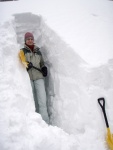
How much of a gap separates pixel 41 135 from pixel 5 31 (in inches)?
80.7

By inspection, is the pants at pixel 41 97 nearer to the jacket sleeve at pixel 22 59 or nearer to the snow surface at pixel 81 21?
the jacket sleeve at pixel 22 59

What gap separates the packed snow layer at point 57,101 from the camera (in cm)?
207

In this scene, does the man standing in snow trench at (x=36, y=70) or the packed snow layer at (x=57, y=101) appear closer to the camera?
the packed snow layer at (x=57, y=101)

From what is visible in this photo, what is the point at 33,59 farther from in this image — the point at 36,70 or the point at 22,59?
the point at 22,59

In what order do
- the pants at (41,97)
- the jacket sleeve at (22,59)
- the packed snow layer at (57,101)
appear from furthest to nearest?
the pants at (41,97) < the jacket sleeve at (22,59) < the packed snow layer at (57,101)

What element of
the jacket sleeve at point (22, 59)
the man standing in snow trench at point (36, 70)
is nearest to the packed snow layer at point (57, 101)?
the jacket sleeve at point (22, 59)

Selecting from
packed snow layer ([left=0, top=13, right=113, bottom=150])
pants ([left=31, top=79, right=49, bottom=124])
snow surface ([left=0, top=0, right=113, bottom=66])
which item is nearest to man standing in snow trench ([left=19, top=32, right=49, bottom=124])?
pants ([left=31, top=79, right=49, bottom=124])

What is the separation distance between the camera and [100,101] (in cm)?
257

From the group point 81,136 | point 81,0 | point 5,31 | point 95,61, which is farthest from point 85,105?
point 81,0

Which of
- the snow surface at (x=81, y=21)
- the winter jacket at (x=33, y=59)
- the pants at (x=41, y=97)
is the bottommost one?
the pants at (x=41, y=97)

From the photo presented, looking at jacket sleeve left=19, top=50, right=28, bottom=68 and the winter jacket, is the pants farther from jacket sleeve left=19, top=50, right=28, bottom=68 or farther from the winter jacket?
jacket sleeve left=19, top=50, right=28, bottom=68

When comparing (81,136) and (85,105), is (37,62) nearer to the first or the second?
(85,105)

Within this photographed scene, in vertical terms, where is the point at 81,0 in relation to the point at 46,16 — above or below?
above

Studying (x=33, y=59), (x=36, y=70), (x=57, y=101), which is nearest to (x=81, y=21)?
(x=33, y=59)
